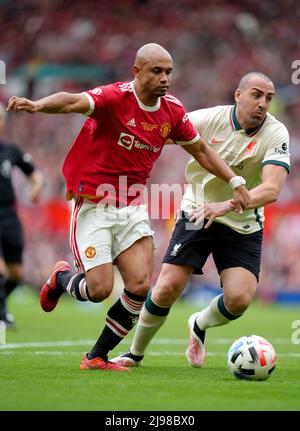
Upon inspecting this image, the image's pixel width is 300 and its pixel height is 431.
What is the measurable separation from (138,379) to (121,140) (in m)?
1.93

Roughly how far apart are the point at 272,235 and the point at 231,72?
5347 millimetres

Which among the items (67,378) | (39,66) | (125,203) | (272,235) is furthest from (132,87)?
(39,66)

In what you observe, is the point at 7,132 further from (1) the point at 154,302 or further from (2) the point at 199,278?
(1) the point at 154,302

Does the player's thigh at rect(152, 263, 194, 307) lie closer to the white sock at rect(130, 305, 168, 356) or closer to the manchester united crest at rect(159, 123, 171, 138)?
the white sock at rect(130, 305, 168, 356)

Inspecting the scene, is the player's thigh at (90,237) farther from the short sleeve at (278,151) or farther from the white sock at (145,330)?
the short sleeve at (278,151)


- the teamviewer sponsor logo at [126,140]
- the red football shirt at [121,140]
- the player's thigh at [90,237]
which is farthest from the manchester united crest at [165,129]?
the player's thigh at [90,237]

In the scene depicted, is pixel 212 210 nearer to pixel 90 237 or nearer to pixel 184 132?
pixel 184 132

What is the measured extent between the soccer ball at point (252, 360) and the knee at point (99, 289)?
1.13m

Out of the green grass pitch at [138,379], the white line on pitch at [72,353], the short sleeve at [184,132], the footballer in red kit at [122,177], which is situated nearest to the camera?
the green grass pitch at [138,379]

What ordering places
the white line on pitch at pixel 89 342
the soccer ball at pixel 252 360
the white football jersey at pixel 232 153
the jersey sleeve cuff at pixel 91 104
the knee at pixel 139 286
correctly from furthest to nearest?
the white line on pitch at pixel 89 342, the white football jersey at pixel 232 153, the knee at pixel 139 286, the jersey sleeve cuff at pixel 91 104, the soccer ball at pixel 252 360

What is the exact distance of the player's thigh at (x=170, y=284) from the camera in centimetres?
780

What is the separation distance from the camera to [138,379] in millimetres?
6812

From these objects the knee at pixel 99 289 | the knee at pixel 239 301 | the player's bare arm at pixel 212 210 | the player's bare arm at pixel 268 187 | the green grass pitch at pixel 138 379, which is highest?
the player's bare arm at pixel 268 187

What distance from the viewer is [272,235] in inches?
773
